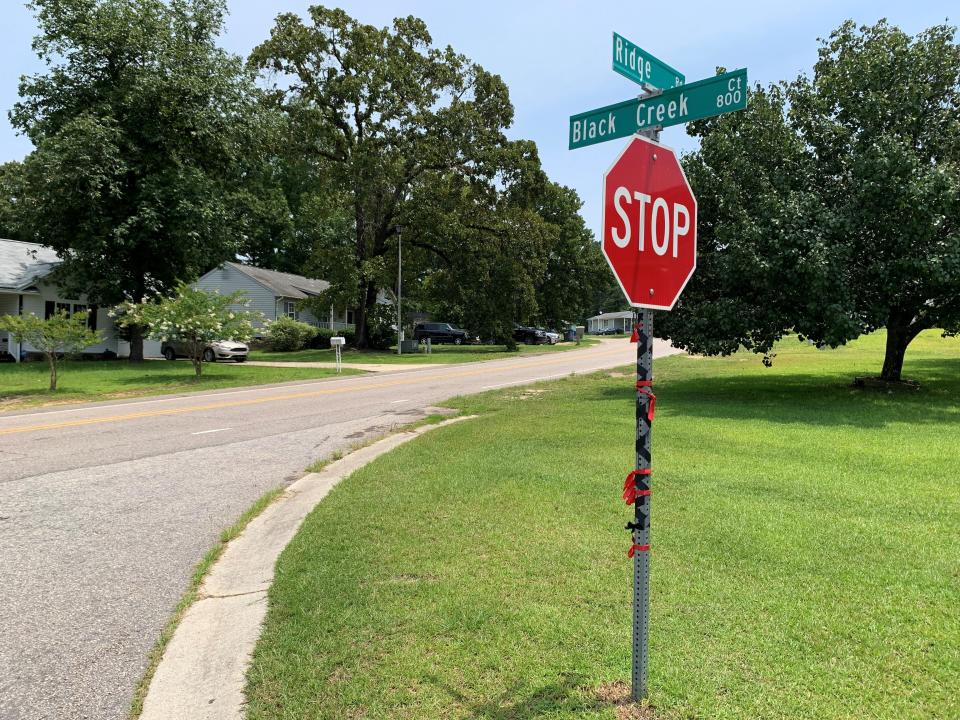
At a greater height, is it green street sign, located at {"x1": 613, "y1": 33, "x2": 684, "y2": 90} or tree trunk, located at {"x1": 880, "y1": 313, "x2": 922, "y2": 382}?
green street sign, located at {"x1": 613, "y1": 33, "x2": 684, "y2": 90}

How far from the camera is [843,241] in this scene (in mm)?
14422

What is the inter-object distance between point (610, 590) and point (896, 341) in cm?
1650

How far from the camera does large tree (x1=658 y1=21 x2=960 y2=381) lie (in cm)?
1354

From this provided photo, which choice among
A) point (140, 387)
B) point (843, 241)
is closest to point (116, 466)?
point (140, 387)

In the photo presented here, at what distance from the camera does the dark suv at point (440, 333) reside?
Answer: 58.5 m

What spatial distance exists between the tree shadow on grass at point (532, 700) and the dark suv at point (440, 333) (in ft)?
181

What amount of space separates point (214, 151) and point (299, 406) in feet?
64.1

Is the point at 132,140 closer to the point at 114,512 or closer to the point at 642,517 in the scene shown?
the point at 114,512

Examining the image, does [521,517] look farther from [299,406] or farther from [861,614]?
[299,406]

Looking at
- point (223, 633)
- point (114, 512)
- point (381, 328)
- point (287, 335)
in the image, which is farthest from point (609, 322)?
point (223, 633)

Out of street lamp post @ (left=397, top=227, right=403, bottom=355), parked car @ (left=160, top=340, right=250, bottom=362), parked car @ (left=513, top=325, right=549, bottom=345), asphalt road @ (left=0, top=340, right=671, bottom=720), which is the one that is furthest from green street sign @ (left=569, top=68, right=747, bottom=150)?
parked car @ (left=513, top=325, right=549, bottom=345)

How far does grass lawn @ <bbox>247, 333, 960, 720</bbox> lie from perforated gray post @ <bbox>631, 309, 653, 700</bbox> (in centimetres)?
23

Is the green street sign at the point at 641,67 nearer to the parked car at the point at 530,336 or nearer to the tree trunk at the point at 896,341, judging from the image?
the tree trunk at the point at 896,341

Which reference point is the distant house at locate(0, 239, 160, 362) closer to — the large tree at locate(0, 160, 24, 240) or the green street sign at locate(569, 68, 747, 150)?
the large tree at locate(0, 160, 24, 240)
